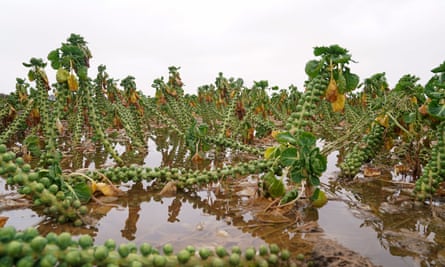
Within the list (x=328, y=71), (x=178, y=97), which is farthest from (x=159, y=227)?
(x=178, y=97)

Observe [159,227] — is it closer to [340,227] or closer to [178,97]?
[340,227]

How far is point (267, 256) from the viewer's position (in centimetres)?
176

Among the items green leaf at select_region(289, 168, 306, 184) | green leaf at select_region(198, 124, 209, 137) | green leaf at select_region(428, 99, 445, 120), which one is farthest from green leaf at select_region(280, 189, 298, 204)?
green leaf at select_region(198, 124, 209, 137)

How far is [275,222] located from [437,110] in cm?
165

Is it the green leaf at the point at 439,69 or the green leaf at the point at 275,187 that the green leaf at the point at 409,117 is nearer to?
the green leaf at the point at 439,69

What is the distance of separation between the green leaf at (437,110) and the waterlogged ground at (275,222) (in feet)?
2.50

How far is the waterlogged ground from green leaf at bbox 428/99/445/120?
0.76 meters

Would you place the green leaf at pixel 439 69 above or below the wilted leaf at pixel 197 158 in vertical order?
above

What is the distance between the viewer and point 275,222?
2.47 metres

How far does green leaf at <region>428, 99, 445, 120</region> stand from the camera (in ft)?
8.80

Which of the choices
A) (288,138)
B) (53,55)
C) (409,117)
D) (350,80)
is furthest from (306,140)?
(53,55)

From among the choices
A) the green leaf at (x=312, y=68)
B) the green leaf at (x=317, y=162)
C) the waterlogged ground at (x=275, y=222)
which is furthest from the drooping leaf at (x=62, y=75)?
the green leaf at (x=317, y=162)

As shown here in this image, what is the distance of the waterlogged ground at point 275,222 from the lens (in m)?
2.01

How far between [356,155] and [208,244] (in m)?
2.36
